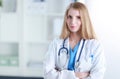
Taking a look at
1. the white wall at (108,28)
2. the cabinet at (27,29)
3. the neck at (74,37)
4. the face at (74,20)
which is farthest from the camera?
the cabinet at (27,29)

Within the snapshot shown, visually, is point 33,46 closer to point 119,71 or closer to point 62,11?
point 62,11

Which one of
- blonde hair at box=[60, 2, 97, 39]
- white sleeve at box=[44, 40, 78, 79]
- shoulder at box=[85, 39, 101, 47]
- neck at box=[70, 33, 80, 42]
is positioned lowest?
white sleeve at box=[44, 40, 78, 79]

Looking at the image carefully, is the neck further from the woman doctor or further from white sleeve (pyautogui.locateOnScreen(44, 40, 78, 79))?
white sleeve (pyautogui.locateOnScreen(44, 40, 78, 79))

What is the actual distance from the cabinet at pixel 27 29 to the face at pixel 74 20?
142cm

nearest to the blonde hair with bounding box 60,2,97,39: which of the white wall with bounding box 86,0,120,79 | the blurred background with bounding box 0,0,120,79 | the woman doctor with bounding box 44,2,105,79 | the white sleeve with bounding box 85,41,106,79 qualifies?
the woman doctor with bounding box 44,2,105,79

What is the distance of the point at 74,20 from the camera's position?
6.13 feet

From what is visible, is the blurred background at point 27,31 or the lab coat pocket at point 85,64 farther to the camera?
the blurred background at point 27,31

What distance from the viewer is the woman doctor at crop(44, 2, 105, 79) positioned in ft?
6.17

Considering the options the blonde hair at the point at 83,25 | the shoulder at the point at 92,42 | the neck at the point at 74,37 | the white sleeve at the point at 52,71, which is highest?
the blonde hair at the point at 83,25

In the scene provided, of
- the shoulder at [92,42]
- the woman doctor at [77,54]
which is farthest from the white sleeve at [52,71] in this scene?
the shoulder at [92,42]

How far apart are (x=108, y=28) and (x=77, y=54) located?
3.31 ft

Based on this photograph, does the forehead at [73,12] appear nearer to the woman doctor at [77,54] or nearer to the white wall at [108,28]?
the woman doctor at [77,54]

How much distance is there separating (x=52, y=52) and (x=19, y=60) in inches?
62.5

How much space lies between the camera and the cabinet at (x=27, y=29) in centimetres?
332
